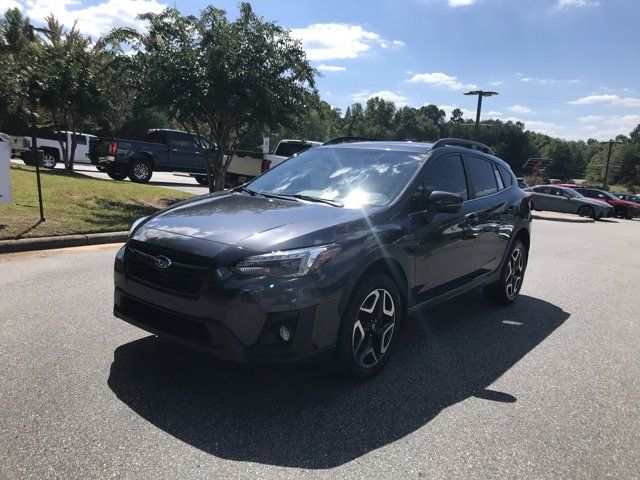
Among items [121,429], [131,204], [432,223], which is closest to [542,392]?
[432,223]

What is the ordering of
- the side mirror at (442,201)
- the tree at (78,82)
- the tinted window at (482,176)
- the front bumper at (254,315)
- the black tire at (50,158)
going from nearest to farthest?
1. the front bumper at (254,315)
2. the side mirror at (442,201)
3. the tinted window at (482,176)
4. the tree at (78,82)
5. the black tire at (50,158)

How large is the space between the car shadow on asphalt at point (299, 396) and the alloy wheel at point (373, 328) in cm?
19

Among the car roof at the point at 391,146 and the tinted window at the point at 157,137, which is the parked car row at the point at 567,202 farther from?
the car roof at the point at 391,146

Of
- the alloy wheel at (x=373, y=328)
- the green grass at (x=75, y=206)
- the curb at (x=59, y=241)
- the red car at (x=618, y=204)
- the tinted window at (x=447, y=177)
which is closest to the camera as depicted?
the alloy wheel at (x=373, y=328)

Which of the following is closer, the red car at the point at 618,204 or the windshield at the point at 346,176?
the windshield at the point at 346,176

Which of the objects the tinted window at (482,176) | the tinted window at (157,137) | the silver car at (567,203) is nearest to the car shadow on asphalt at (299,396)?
the tinted window at (482,176)

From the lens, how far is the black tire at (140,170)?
18.5m

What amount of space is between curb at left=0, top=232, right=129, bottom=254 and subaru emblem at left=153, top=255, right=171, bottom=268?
4.33 m

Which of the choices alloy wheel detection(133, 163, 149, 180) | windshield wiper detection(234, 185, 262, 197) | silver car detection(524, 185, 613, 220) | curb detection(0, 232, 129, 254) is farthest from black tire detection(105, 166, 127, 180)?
Result: silver car detection(524, 185, 613, 220)

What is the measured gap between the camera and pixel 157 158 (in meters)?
19.2

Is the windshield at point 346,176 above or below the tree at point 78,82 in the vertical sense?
below

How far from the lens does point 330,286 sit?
3.14m

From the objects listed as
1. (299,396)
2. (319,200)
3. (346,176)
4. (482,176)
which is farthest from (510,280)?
(299,396)

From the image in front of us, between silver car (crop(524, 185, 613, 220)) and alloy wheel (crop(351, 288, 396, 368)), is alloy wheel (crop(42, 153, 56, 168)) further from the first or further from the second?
alloy wheel (crop(351, 288, 396, 368))
